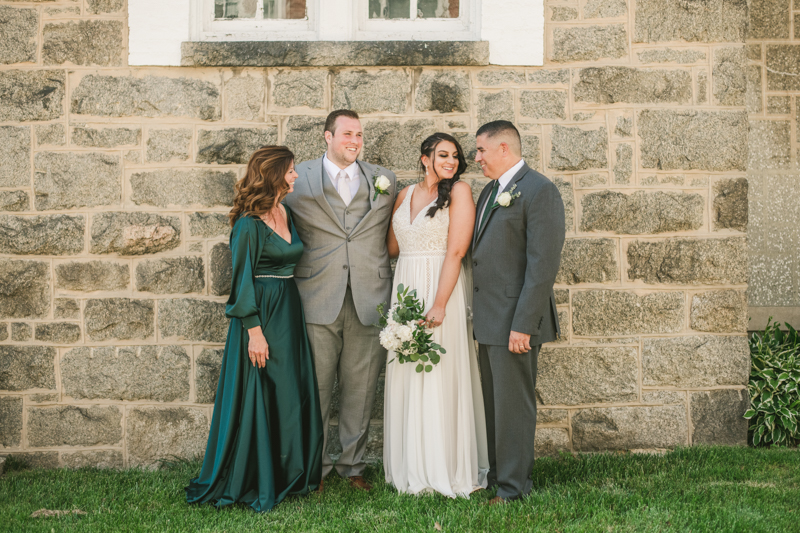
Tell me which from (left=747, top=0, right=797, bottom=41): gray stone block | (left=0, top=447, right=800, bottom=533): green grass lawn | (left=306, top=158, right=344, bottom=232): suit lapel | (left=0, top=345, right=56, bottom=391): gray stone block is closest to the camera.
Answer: (left=0, top=447, right=800, bottom=533): green grass lawn

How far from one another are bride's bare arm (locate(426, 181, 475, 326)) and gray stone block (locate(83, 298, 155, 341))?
208 centimetres

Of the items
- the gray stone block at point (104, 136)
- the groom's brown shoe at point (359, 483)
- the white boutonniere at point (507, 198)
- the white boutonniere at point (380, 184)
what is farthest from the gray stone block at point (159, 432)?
the white boutonniere at point (507, 198)

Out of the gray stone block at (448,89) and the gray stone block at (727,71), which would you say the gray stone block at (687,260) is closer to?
the gray stone block at (727,71)

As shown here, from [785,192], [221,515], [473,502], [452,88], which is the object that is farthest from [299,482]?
[785,192]

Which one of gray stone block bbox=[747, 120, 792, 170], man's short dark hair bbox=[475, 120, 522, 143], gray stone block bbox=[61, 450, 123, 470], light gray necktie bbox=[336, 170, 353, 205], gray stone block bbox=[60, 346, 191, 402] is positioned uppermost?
gray stone block bbox=[747, 120, 792, 170]

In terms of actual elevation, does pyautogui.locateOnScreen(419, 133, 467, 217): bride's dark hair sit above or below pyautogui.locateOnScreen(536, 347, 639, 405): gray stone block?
above

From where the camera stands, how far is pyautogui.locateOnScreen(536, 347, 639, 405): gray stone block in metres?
4.34

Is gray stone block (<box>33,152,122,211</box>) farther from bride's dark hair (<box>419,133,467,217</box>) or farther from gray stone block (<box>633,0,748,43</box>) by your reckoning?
gray stone block (<box>633,0,748,43</box>)

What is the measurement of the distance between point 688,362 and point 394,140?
2.60 metres

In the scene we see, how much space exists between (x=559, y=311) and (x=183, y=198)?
2.77 meters

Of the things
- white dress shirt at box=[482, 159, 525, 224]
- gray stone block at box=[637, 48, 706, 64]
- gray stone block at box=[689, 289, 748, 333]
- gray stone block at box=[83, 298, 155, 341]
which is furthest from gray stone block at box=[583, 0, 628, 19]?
gray stone block at box=[83, 298, 155, 341]

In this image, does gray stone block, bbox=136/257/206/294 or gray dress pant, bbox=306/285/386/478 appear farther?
gray stone block, bbox=136/257/206/294

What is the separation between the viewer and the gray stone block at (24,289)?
431 cm

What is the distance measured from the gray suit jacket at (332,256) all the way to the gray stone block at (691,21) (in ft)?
7.52
